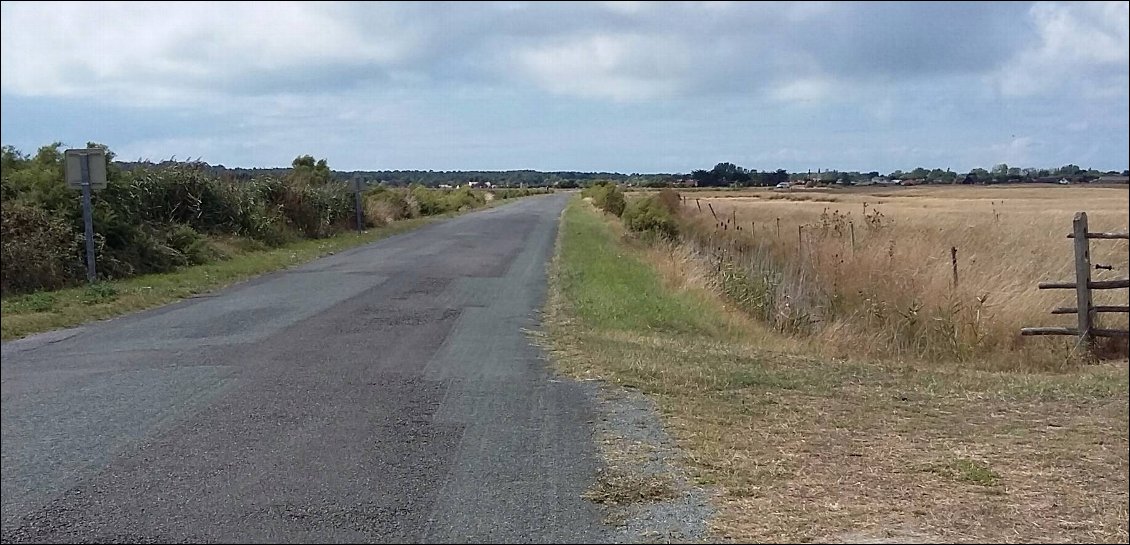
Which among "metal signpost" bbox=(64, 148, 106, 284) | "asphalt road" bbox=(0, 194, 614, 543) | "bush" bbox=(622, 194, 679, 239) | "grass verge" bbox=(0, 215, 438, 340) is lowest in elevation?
"asphalt road" bbox=(0, 194, 614, 543)

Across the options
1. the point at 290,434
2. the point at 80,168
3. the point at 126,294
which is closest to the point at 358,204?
the point at 126,294

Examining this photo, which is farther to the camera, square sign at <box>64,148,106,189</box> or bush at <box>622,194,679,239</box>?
bush at <box>622,194,679,239</box>

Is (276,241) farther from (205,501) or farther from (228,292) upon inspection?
(205,501)

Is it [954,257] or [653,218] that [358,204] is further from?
[954,257]

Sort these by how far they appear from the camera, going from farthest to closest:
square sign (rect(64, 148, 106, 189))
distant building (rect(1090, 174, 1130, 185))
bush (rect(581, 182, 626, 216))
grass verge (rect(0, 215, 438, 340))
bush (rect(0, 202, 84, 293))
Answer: bush (rect(581, 182, 626, 216)), grass verge (rect(0, 215, 438, 340)), square sign (rect(64, 148, 106, 189)), bush (rect(0, 202, 84, 293)), distant building (rect(1090, 174, 1130, 185))

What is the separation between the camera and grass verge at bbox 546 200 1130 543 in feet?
13.5

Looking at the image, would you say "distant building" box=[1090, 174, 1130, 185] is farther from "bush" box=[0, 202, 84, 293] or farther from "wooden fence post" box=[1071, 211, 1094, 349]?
"bush" box=[0, 202, 84, 293]

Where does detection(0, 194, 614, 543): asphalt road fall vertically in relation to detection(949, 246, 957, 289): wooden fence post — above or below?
below

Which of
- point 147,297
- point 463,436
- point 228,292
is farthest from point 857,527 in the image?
point 228,292

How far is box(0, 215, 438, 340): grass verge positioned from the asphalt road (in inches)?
11.2

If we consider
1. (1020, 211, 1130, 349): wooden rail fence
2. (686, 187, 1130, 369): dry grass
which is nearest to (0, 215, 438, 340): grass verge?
(686, 187, 1130, 369): dry grass

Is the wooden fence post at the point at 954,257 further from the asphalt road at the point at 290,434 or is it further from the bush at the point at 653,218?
the bush at the point at 653,218

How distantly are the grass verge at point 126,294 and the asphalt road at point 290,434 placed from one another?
0.28 metres

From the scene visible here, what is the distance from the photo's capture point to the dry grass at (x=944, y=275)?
831 centimetres
